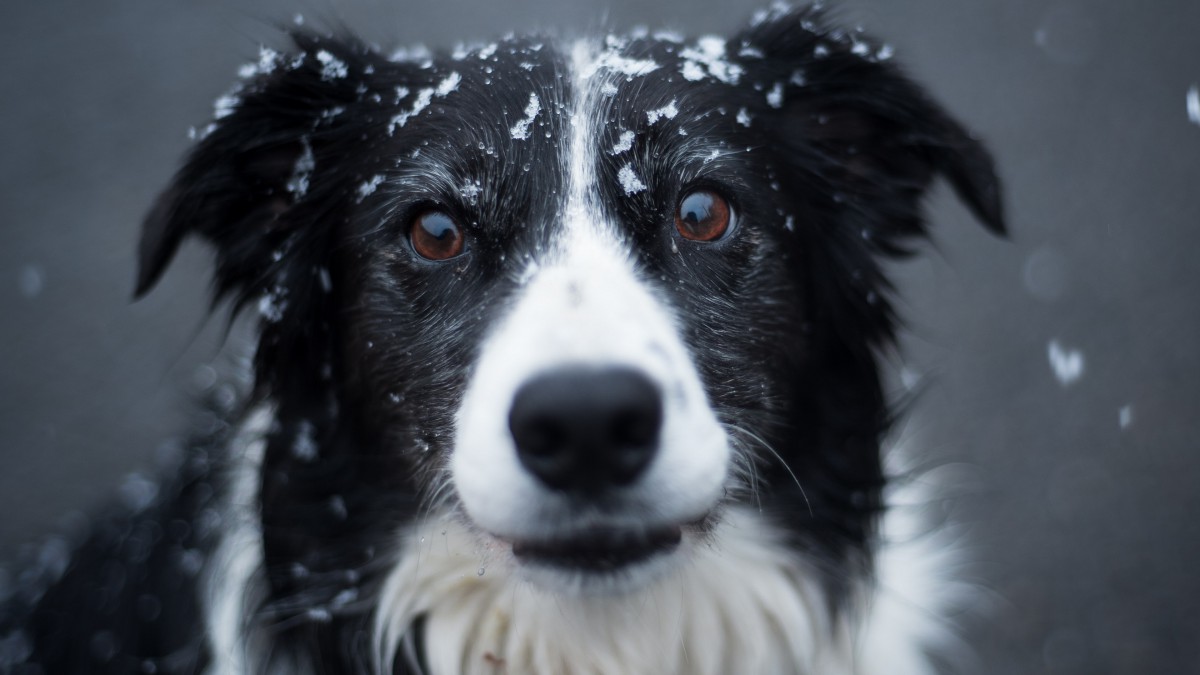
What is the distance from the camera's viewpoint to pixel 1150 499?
3498mm

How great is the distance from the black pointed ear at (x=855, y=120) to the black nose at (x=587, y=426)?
1042 millimetres

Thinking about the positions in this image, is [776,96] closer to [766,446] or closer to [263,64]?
[766,446]

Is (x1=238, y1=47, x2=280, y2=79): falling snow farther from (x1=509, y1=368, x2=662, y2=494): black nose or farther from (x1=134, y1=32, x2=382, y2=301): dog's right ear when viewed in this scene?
(x1=509, y1=368, x2=662, y2=494): black nose

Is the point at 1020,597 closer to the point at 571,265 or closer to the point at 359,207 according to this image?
the point at 571,265

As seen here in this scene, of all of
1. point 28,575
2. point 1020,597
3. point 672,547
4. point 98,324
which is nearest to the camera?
point 672,547

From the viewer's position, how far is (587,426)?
1546 mm

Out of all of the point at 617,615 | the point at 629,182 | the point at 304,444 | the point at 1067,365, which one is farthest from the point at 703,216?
the point at 1067,365

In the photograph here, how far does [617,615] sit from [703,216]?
952 millimetres

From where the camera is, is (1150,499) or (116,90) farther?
(116,90)

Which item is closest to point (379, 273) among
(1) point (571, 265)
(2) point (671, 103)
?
(1) point (571, 265)

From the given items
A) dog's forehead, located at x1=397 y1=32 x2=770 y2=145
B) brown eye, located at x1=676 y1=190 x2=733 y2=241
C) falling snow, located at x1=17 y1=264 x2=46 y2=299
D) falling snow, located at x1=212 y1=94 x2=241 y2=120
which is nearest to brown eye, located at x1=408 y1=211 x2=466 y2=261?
dog's forehead, located at x1=397 y1=32 x2=770 y2=145

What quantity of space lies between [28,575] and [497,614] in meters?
1.67

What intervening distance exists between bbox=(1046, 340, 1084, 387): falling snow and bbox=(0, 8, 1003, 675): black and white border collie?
1740 millimetres

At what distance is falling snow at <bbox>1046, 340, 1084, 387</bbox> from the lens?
12.7 ft
